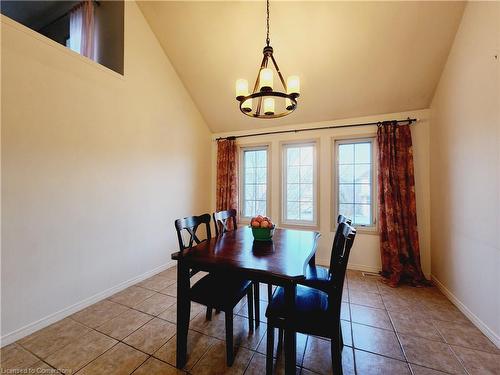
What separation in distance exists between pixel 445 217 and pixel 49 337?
401 centimetres

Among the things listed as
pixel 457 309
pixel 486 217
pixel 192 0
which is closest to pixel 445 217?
pixel 486 217

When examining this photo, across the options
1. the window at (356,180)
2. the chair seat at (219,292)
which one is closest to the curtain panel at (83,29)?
the chair seat at (219,292)

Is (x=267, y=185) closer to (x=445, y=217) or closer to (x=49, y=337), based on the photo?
(x=445, y=217)

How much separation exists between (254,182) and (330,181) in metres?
1.33

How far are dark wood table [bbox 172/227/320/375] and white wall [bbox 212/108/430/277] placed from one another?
1.62m

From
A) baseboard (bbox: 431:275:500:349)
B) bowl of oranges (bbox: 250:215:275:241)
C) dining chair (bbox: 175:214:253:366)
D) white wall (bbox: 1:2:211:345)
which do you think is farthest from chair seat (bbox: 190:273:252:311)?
baseboard (bbox: 431:275:500:349)

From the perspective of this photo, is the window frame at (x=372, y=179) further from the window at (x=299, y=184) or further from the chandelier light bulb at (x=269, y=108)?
the chandelier light bulb at (x=269, y=108)

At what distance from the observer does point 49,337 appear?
5.75ft

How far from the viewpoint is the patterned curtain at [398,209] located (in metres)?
2.79

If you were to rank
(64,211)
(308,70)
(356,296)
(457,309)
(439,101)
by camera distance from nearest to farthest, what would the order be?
(64,211), (457,309), (356,296), (439,101), (308,70)

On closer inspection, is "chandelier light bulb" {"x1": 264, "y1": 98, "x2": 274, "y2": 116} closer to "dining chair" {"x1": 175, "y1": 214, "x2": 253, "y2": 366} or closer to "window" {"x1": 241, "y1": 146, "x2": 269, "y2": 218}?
"dining chair" {"x1": 175, "y1": 214, "x2": 253, "y2": 366}

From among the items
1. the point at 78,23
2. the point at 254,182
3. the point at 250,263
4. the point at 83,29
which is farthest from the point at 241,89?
the point at 78,23

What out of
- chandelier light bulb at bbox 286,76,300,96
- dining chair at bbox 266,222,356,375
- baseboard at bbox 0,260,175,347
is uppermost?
chandelier light bulb at bbox 286,76,300,96

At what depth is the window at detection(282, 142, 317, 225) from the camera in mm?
3523
